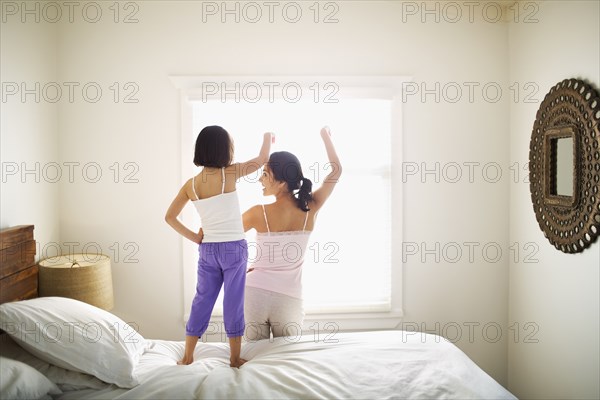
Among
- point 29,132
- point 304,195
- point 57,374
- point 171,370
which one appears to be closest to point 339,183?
point 304,195

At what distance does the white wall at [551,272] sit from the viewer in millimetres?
2562

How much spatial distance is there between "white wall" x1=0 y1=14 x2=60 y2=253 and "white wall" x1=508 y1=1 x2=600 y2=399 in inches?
114

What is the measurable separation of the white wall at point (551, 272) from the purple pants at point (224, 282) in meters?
1.74

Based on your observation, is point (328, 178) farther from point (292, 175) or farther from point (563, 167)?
point (563, 167)

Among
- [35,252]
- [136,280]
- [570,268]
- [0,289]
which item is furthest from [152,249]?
[570,268]

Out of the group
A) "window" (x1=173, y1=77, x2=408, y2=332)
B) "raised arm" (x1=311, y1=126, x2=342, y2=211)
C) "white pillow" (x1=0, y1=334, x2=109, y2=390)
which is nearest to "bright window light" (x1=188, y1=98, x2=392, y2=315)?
"window" (x1=173, y1=77, x2=408, y2=332)

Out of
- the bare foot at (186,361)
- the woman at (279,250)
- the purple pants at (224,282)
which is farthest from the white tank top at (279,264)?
the bare foot at (186,361)

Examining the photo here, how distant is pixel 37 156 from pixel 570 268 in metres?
3.01

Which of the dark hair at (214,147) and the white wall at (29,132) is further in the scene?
the white wall at (29,132)

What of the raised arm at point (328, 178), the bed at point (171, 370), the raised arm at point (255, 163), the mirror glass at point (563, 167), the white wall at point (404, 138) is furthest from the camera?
the white wall at point (404, 138)

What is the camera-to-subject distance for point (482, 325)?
3.42 m

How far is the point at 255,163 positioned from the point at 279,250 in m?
0.46

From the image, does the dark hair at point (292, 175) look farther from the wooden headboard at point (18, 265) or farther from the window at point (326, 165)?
the wooden headboard at point (18, 265)

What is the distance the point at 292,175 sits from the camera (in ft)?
8.85
